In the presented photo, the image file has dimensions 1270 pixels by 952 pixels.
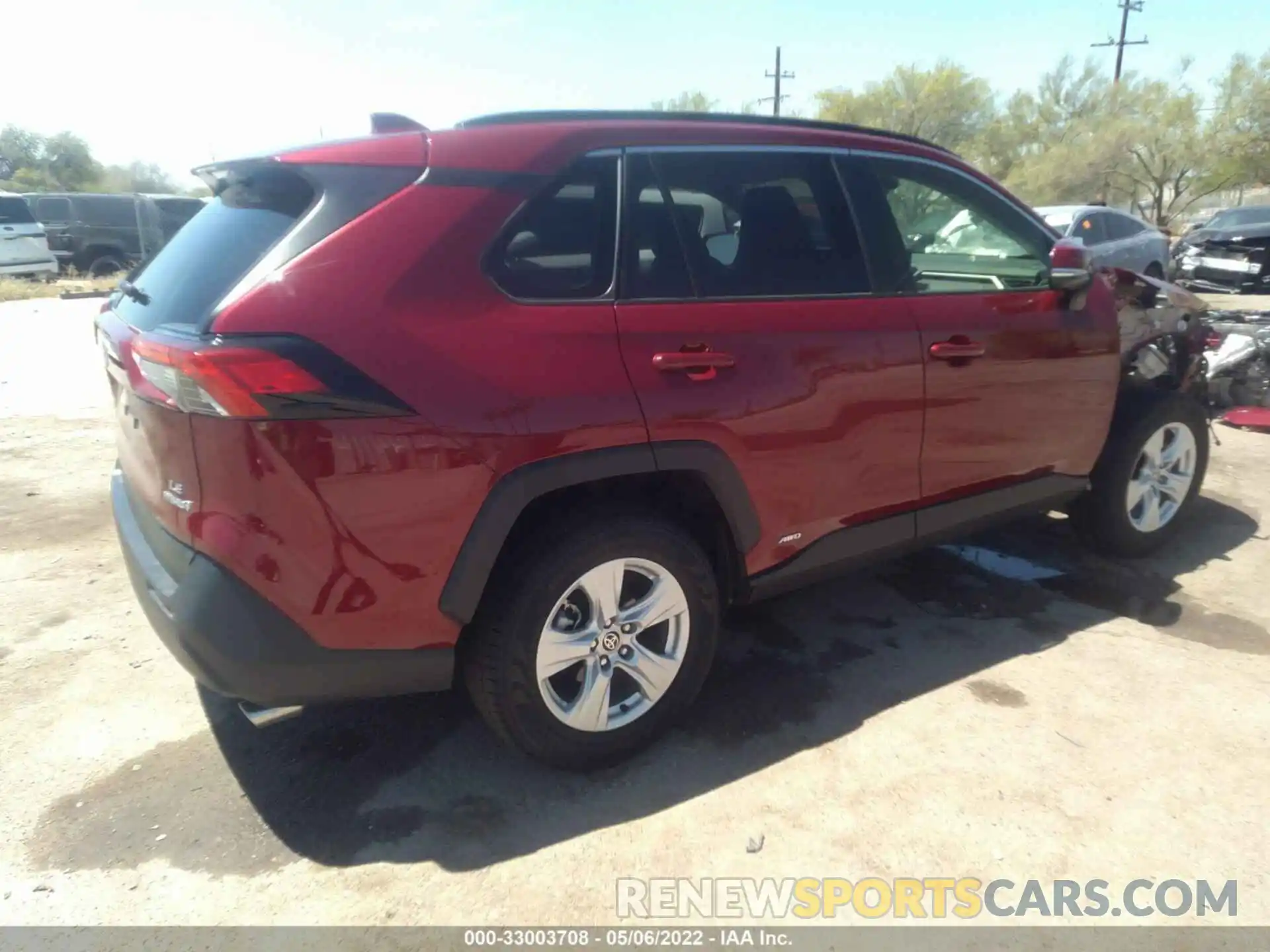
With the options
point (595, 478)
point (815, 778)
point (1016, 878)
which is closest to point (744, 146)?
point (595, 478)

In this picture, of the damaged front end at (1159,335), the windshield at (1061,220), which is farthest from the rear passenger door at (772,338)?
the windshield at (1061,220)

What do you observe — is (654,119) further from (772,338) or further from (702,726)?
(702,726)

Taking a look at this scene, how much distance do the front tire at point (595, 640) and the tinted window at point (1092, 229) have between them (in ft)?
34.2

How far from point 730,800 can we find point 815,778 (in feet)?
0.94

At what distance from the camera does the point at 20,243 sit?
17500 mm

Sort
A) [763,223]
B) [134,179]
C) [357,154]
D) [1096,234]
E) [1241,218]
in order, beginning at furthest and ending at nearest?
[134,179]
[1241,218]
[1096,234]
[763,223]
[357,154]

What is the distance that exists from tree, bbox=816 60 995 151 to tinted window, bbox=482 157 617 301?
41.6 meters

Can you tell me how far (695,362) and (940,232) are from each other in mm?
1521

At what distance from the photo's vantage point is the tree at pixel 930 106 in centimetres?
4006

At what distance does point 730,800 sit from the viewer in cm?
255

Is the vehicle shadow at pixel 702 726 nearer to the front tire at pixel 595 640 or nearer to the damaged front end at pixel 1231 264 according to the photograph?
the front tire at pixel 595 640

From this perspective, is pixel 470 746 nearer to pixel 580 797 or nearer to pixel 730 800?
pixel 580 797

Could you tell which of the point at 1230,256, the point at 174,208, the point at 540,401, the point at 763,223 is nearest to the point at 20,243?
the point at 174,208

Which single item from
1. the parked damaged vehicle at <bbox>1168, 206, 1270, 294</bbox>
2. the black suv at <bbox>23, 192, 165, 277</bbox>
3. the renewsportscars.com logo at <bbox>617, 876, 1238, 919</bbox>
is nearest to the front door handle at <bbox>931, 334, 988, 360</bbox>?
the renewsportscars.com logo at <bbox>617, 876, 1238, 919</bbox>
